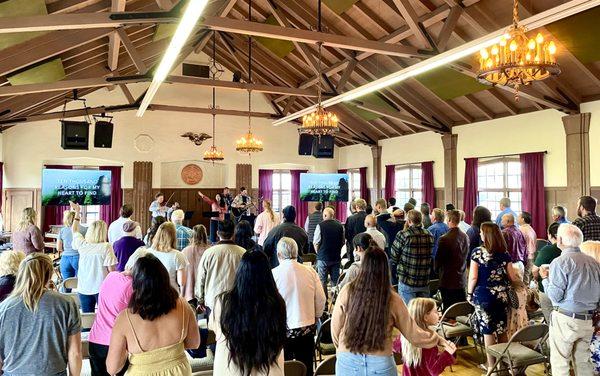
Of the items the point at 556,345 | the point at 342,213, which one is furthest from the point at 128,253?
the point at 342,213

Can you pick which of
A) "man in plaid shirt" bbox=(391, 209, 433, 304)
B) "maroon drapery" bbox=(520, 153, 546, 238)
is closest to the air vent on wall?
"maroon drapery" bbox=(520, 153, 546, 238)

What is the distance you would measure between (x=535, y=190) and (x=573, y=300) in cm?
596

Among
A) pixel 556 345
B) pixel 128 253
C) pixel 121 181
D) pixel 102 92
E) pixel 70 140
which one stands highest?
pixel 102 92

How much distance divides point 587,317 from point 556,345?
1.11 ft

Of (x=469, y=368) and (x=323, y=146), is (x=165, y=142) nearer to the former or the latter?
(x=323, y=146)

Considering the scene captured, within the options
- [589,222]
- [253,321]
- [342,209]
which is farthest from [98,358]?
[342,209]

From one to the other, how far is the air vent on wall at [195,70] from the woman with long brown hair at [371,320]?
1228 cm

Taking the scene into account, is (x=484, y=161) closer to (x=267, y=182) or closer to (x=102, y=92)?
(x=267, y=182)

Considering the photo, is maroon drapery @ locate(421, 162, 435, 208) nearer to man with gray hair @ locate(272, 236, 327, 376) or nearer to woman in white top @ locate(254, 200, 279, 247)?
woman in white top @ locate(254, 200, 279, 247)

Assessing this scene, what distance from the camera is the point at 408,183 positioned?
40.5 feet

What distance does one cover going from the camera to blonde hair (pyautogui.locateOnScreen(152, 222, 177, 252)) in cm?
378

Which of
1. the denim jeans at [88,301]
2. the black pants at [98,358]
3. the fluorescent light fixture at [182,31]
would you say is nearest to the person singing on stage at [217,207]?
the fluorescent light fixture at [182,31]

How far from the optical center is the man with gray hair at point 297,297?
2.98 m

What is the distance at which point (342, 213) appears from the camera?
50.6 ft
